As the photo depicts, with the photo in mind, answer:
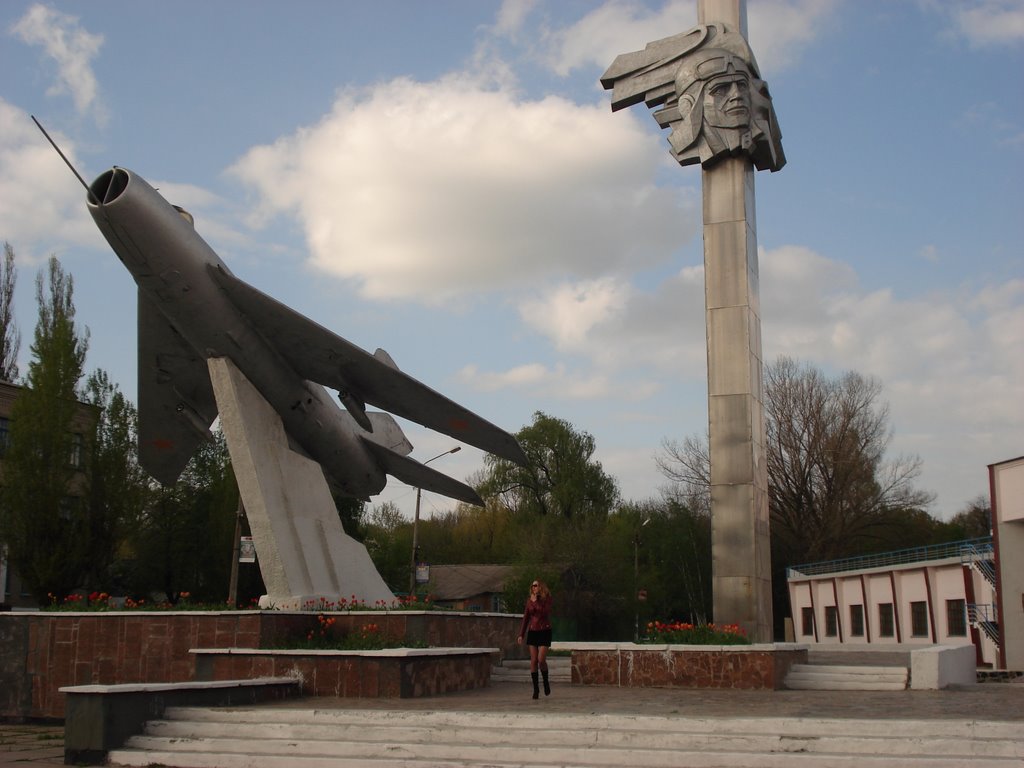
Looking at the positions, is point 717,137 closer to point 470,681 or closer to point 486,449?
point 486,449

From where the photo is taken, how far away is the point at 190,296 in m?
13.0

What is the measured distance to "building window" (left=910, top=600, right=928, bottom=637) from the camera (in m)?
30.6

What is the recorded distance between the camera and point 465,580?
1804 inches

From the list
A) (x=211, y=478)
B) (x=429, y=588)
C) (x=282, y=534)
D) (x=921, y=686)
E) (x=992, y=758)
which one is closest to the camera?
(x=992, y=758)

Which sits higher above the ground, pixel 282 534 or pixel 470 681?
pixel 282 534

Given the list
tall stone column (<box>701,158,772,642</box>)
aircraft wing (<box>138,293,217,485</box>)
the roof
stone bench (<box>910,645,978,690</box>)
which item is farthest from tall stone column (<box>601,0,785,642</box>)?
the roof

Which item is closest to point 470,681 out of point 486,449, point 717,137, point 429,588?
point 486,449

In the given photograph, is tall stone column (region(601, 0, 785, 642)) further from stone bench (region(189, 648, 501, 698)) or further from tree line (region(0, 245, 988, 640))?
tree line (region(0, 245, 988, 640))

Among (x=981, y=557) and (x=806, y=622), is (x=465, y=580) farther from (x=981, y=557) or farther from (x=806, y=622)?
(x=981, y=557)

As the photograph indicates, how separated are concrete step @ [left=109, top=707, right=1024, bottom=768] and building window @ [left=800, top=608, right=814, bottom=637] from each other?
33129 millimetres

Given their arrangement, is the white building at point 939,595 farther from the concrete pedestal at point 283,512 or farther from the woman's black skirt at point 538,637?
the woman's black skirt at point 538,637

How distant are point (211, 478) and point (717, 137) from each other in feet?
89.2

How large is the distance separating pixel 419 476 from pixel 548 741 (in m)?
10.4

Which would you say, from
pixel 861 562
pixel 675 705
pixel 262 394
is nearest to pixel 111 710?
pixel 675 705
